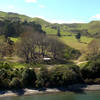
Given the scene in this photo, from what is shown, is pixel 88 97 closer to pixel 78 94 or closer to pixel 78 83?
pixel 78 94

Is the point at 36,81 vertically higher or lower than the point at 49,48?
lower

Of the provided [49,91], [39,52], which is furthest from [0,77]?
[39,52]

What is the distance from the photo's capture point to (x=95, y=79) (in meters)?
56.4

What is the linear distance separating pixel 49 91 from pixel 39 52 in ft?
111

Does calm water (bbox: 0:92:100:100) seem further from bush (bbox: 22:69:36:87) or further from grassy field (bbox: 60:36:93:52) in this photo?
grassy field (bbox: 60:36:93:52)

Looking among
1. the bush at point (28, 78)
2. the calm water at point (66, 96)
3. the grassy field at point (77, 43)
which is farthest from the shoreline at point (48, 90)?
the grassy field at point (77, 43)

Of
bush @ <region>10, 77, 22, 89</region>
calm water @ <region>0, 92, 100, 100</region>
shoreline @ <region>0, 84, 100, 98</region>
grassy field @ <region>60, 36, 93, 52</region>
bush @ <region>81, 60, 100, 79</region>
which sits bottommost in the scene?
calm water @ <region>0, 92, 100, 100</region>

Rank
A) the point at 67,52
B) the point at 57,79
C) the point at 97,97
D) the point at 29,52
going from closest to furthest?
→ the point at 97,97
the point at 57,79
the point at 29,52
the point at 67,52

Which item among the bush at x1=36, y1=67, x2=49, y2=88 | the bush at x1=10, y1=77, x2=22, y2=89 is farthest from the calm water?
the bush at x1=10, y1=77, x2=22, y2=89

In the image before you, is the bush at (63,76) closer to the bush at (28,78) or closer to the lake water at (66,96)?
the lake water at (66,96)

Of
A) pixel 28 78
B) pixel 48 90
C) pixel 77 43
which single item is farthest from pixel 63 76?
pixel 77 43

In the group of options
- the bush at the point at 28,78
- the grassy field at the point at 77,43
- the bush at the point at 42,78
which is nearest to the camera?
the bush at the point at 42,78

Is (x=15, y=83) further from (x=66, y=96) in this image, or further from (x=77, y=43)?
(x=77, y=43)

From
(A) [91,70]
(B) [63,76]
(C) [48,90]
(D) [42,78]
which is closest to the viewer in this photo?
(C) [48,90]
